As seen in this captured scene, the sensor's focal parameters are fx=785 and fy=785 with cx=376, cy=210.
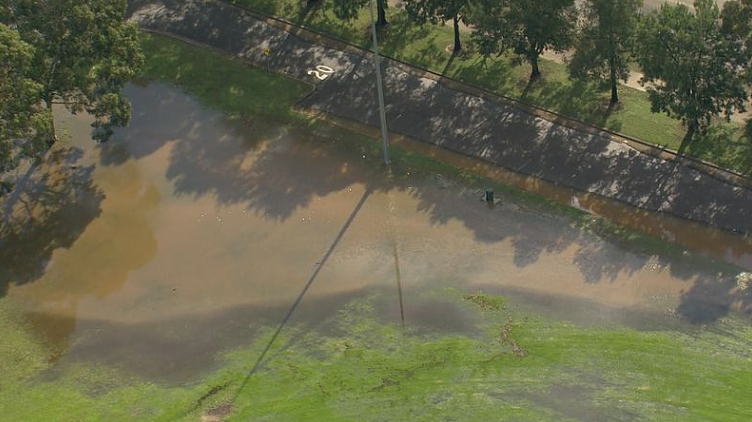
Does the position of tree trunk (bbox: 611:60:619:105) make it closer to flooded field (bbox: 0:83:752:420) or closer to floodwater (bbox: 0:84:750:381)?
flooded field (bbox: 0:83:752:420)

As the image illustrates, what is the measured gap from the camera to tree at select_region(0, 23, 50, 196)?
133 feet

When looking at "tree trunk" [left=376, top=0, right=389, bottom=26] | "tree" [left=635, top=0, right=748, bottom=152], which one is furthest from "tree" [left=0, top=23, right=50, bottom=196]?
"tree" [left=635, top=0, right=748, bottom=152]

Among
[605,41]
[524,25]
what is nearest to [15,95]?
[524,25]

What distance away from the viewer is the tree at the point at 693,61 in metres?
44.7

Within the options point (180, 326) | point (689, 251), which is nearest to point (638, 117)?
point (689, 251)

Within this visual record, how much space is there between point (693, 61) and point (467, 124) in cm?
1399

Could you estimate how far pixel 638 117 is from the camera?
2008 inches

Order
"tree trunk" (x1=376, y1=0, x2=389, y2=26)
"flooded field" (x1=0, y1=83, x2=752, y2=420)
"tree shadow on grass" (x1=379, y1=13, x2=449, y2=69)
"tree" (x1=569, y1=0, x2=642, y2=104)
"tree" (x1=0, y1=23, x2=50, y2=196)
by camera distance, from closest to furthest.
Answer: "flooded field" (x1=0, y1=83, x2=752, y2=420)
"tree" (x1=0, y1=23, x2=50, y2=196)
"tree" (x1=569, y1=0, x2=642, y2=104)
"tree shadow on grass" (x1=379, y1=13, x2=449, y2=69)
"tree trunk" (x1=376, y1=0, x2=389, y2=26)

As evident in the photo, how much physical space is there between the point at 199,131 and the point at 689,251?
101 ft

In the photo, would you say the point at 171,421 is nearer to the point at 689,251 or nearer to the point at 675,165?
the point at 689,251

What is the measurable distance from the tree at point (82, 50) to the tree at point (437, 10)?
18.5m

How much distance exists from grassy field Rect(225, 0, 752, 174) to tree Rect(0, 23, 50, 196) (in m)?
22.0

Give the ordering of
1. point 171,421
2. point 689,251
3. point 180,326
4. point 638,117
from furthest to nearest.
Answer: point 638,117, point 689,251, point 180,326, point 171,421

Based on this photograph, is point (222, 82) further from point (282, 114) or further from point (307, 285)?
point (307, 285)
